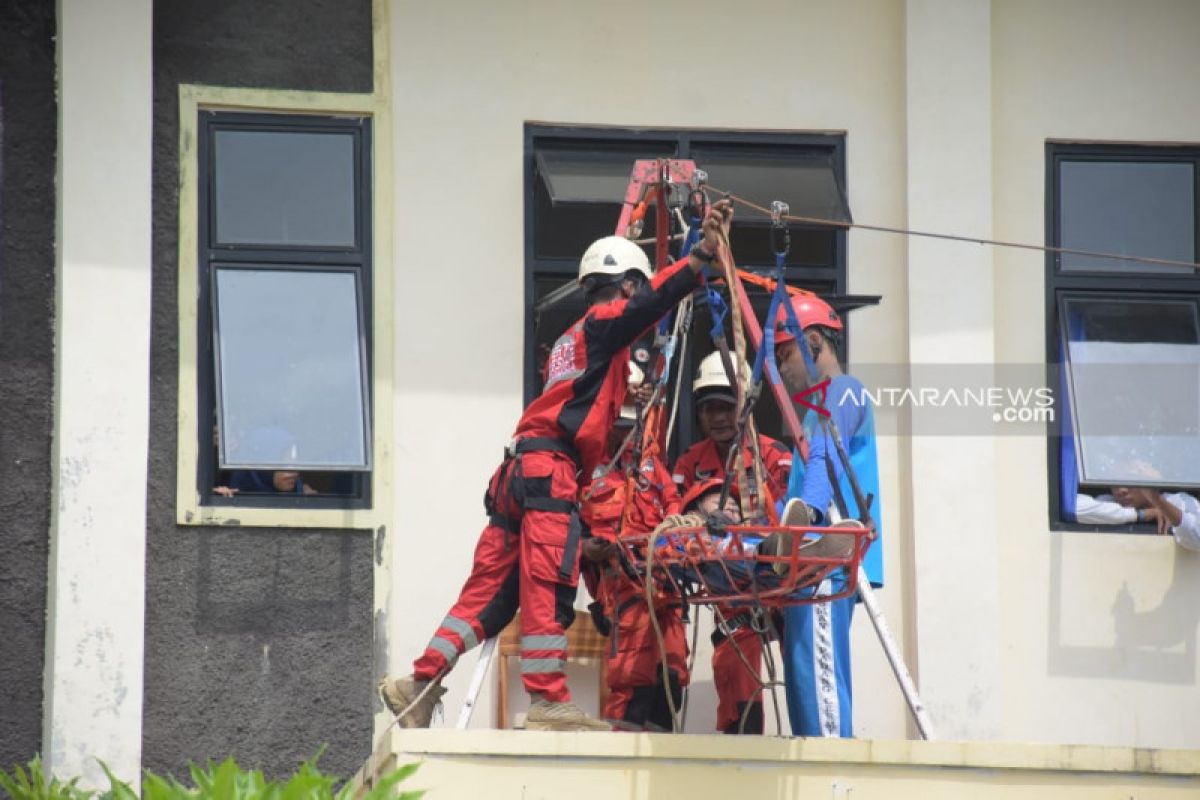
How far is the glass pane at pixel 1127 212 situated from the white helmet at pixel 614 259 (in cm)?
277

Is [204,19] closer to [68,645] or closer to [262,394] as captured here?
[262,394]

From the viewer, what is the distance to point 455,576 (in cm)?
1093

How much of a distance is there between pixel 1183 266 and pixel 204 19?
15.3 feet

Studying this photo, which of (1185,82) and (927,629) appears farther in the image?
(1185,82)

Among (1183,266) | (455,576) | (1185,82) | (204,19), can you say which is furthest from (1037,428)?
(204,19)

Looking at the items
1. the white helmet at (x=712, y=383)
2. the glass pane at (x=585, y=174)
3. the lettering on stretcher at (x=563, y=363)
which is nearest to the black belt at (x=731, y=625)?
the white helmet at (x=712, y=383)

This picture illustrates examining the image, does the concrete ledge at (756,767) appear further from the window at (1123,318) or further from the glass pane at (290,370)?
the window at (1123,318)

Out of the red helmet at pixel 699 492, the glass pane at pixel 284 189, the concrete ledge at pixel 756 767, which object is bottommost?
the concrete ledge at pixel 756 767

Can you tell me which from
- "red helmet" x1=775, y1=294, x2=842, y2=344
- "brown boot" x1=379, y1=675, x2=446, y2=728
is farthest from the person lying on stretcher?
"brown boot" x1=379, y1=675, x2=446, y2=728

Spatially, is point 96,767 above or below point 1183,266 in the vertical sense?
below

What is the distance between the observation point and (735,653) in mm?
10250

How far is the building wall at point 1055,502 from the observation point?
11078 millimetres

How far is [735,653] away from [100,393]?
3022 millimetres

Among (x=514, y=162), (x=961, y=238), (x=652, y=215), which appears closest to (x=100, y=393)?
(x=514, y=162)
